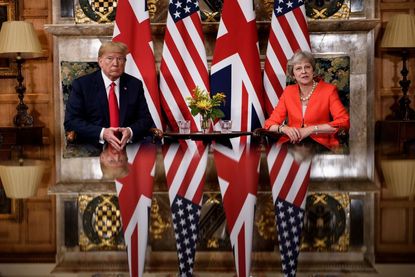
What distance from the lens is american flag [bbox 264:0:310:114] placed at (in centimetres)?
568

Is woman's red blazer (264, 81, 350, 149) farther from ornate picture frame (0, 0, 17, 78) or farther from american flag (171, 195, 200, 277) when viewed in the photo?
ornate picture frame (0, 0, 17, 78)

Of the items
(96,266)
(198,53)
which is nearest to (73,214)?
(96,266)

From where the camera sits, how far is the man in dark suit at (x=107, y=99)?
4.04m

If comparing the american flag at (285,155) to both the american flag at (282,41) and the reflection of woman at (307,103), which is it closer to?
the american flag at (282,41)

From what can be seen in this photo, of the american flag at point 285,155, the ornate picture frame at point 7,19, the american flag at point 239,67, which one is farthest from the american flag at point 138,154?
the ornate picture frame at point 7,19

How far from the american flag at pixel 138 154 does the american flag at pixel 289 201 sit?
233mm

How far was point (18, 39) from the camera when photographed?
19.8 feet

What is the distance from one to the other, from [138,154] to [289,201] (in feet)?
4.36

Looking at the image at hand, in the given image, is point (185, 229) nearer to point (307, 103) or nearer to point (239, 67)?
point (307, 103)

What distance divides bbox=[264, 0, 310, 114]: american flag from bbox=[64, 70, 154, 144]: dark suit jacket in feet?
6.06

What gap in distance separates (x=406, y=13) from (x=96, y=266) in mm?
6313

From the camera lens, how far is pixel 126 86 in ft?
13.8

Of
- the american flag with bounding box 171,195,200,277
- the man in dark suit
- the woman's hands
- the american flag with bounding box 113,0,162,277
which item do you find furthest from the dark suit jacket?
the american flag with bounding box 171,195,200,277

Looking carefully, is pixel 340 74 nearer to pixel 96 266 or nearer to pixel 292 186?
pixel 292 186
